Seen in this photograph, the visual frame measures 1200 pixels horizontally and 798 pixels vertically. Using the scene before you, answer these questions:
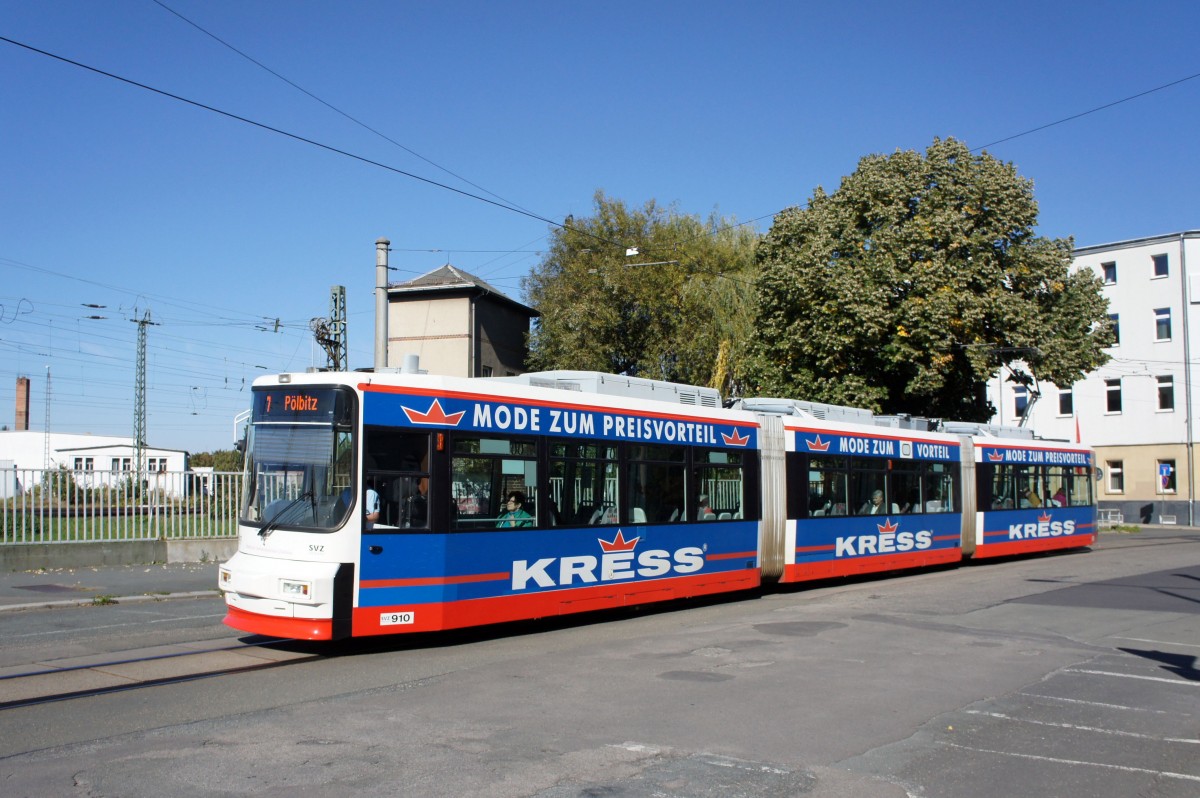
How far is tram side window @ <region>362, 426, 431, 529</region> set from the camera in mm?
10922

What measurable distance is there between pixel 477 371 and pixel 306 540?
112 feet

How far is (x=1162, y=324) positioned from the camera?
51.9m

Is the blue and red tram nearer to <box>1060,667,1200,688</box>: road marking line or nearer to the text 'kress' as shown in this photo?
the text 'kress'

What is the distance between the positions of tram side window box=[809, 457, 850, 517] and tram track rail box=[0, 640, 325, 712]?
Answer: 10085 mm

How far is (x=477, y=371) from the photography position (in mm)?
44500

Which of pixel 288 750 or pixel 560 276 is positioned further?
pixel 560 276

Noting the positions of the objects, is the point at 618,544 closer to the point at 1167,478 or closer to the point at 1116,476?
the point at 1167,478

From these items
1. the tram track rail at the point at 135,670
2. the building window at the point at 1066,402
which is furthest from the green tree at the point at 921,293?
the tram track rail at the point at 135,670

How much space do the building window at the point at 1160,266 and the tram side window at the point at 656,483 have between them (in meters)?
45.9

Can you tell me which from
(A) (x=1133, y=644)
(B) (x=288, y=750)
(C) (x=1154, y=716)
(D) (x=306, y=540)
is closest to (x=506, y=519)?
(D) (x=306, y=540)

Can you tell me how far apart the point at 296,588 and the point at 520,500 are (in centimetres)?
301

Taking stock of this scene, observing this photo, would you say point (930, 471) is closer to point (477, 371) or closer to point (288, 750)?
point (288, 750)

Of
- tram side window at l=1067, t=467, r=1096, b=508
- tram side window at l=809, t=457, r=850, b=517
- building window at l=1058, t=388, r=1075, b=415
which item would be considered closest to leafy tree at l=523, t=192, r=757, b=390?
tram side window at l=1067, t=467, r=1096, b=508

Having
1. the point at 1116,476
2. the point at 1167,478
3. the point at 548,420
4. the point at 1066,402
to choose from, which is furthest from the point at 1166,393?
the point at 548,420
